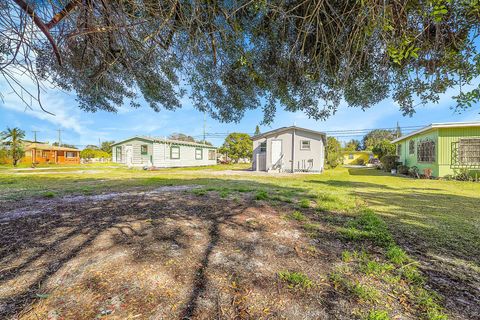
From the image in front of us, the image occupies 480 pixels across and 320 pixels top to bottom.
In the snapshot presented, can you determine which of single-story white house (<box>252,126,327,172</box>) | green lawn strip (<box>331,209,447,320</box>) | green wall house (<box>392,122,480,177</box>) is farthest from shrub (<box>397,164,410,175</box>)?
green lawn strip (<box>331,209,447,320</box>)

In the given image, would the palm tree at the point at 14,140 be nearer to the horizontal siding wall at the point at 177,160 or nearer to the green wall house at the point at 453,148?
the horizontal siding wall at the point at 177,160

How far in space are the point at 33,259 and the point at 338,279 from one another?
282 cm

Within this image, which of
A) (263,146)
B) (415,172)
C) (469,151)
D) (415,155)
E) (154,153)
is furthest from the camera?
(154,153)

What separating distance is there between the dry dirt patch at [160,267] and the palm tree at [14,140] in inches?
957

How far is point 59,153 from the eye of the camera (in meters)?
29.6

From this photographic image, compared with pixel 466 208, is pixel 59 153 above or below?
above

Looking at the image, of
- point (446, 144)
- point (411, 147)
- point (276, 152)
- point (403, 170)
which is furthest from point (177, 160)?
point (446, 144)

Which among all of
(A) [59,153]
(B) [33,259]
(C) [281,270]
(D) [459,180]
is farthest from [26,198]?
(A) [59,153]

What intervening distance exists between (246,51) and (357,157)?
43.3 meters

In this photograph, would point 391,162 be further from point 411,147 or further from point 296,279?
point 296,279

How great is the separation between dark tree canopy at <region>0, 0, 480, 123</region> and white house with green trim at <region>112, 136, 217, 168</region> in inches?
634

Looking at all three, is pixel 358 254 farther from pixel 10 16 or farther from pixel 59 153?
pixel 59 153

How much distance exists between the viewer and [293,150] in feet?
50.3

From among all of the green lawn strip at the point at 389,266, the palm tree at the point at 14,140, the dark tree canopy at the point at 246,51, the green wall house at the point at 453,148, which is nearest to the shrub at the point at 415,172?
the green wall house at the point at 453,148
